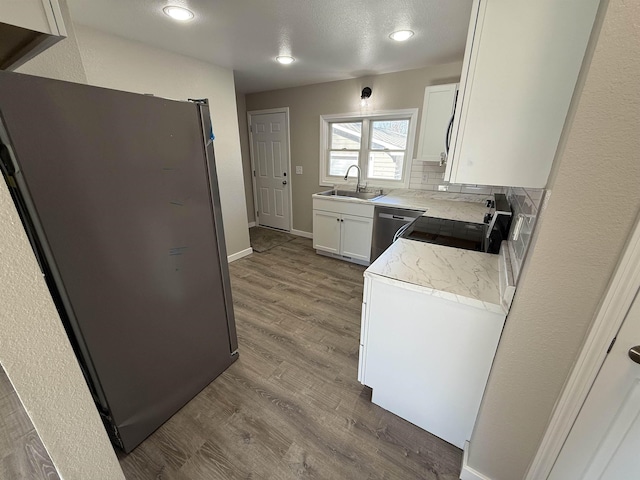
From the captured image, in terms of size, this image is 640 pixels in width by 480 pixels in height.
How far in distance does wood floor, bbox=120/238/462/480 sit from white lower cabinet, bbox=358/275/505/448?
0.55 ft

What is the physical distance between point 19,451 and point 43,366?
133 cm

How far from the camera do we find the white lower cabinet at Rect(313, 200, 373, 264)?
3.22 m

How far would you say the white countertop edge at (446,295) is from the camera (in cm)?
105

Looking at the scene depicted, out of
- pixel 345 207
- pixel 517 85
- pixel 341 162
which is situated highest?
pixel 517 85

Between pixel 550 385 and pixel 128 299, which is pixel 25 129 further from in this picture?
pixel 550 385

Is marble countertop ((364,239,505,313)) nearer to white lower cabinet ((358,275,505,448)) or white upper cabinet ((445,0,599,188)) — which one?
white lower cabinet ((358,275,505,448))

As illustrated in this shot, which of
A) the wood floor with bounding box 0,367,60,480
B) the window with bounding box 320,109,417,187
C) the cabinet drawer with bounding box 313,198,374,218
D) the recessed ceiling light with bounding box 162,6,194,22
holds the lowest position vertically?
the wood floor with bounding box 0,367,60,480

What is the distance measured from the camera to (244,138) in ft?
15.5

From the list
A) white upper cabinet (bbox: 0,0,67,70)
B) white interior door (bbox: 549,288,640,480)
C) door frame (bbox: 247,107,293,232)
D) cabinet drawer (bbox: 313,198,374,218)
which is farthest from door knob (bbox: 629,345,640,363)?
door frame (bbox: 247,107,293,232)

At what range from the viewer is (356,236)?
3.34 metres

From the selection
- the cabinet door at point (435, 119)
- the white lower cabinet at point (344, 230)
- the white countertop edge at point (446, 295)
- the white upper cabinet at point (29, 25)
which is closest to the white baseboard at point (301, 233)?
the white lower cabinet at point (344, 230)

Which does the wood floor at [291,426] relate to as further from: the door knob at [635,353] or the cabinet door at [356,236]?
the cabinet door at [356,236]

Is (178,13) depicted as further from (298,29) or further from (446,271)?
(446,271)

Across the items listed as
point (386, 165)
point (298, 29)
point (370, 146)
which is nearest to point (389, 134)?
point (370, 146)
